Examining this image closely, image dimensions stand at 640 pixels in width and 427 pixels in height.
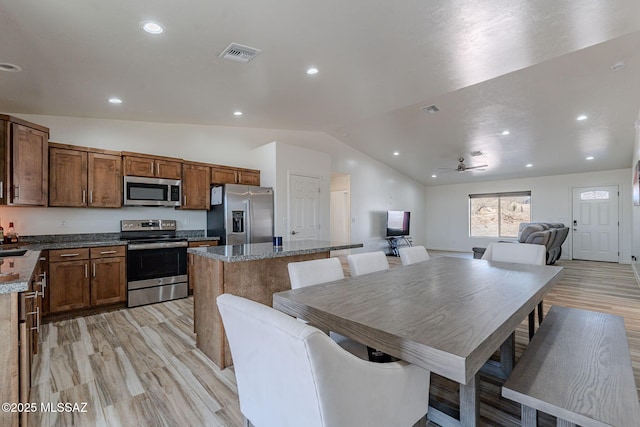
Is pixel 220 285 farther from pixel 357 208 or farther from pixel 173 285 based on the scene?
pixel 357 208

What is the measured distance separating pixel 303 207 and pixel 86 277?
336 cm

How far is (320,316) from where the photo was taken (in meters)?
1.31

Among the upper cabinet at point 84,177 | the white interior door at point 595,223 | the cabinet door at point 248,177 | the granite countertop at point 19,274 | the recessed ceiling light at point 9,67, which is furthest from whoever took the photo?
the white interior door at point 595,223

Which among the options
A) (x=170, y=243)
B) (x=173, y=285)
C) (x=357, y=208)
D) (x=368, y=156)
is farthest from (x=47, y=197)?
(x=368, y=156)

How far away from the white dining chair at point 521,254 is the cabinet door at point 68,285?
4.61 m

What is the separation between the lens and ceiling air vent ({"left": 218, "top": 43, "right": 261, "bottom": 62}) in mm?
2570

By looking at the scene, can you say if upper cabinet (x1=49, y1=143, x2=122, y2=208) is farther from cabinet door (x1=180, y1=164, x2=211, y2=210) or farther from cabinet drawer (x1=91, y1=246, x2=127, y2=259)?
cabinet door (x1=180, y1=164, x2=211, y2=210)

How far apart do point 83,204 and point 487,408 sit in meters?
4.69

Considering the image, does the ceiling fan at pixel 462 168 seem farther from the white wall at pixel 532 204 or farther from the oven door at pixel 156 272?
the oven door at pixel 156 272

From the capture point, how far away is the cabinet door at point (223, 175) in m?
4.90

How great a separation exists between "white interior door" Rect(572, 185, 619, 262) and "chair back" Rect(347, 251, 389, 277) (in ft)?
27.9

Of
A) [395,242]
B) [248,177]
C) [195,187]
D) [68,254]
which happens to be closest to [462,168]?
[395,242]

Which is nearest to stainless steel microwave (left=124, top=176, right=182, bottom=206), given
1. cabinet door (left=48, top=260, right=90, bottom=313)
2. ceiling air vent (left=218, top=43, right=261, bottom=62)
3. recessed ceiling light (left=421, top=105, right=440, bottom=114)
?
cabinet door (left=48, top=260, right=90, bottom=313)

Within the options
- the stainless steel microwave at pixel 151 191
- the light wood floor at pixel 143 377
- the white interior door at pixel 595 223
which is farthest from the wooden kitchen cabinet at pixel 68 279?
the white interior door at pixel 595 223
